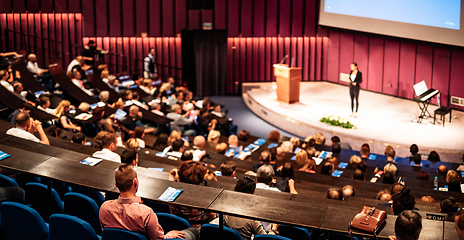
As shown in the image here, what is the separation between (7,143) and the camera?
4.36m

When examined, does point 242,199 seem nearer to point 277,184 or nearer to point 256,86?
point 277,184

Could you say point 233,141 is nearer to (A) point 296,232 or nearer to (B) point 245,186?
(B) point 245,186

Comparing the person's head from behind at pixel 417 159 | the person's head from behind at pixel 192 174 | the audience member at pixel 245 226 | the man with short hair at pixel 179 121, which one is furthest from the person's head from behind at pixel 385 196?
the man with short hair at pixel 179 121

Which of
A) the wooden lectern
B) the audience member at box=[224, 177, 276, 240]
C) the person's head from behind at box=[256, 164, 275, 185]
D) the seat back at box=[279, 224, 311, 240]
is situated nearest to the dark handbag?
the seat back at box=[279, 224, 311, 240]

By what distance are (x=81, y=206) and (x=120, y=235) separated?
2.70 ft

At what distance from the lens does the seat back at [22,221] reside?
128 inches

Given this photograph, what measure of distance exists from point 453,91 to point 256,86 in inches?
229

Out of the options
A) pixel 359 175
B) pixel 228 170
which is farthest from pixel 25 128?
pixel 359 175

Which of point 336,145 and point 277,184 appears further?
point 336,145

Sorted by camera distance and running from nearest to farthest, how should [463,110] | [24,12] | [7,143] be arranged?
[7,143] < [463,110] < [24,12]

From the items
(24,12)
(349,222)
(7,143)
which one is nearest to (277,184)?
(349,222)

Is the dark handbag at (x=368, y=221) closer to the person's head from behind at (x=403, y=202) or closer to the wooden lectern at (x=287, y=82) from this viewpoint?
the person's head from behind at (x=403, y=202)

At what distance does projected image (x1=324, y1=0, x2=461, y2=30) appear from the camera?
10859 mm

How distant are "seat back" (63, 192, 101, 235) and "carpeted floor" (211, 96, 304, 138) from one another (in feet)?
28.0
